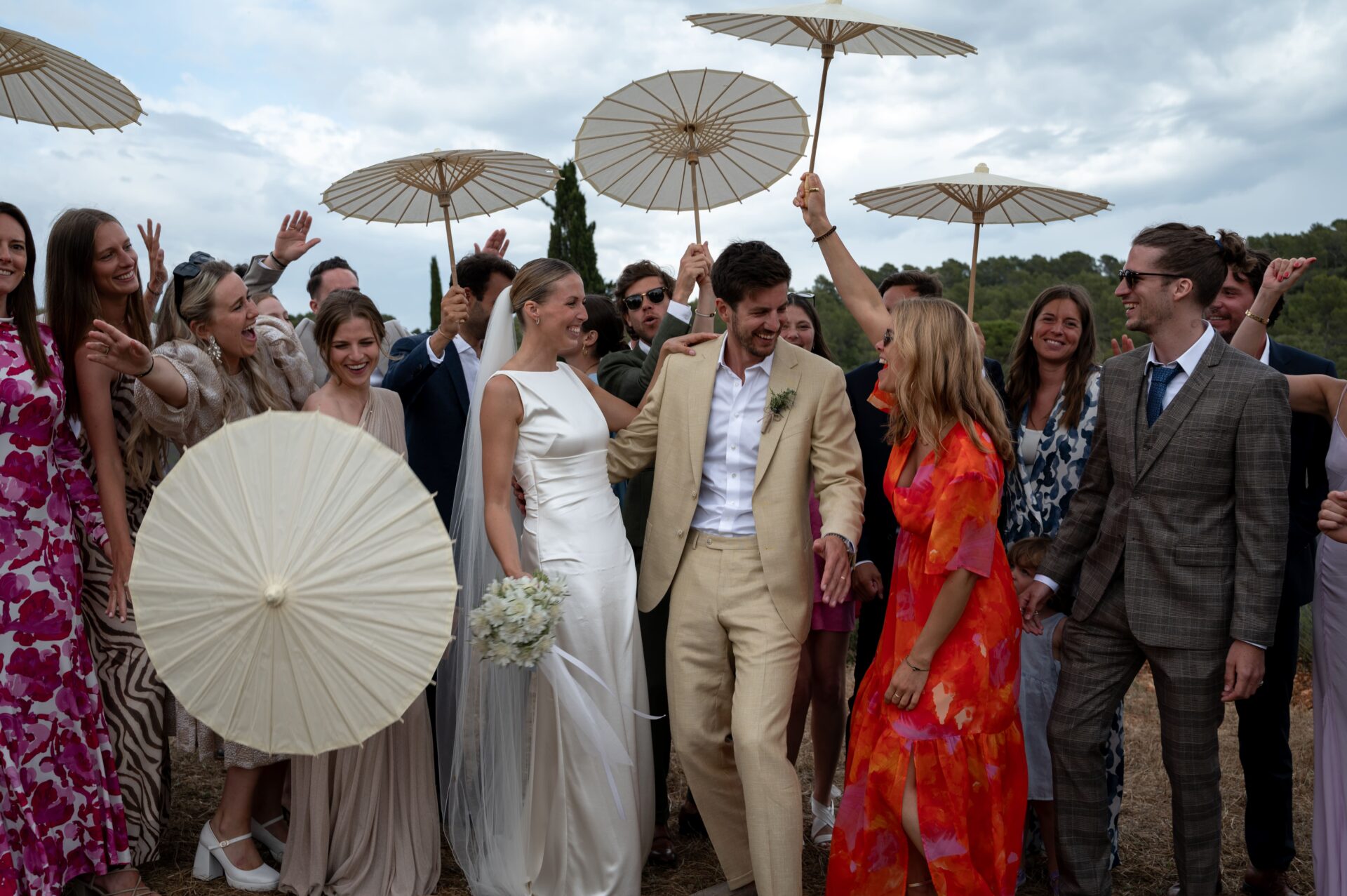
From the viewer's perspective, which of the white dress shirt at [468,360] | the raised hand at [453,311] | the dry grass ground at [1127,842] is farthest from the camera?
the white dress shirt at [468,360]

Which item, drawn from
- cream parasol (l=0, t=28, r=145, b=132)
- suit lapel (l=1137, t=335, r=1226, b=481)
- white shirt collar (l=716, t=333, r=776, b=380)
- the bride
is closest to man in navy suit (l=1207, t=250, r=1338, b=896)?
suit lapel (l=1137, t=335, r=1226, b=481)

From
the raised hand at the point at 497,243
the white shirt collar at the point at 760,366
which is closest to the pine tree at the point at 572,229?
the raised hand at the point at 497,243

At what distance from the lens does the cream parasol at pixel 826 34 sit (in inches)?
194

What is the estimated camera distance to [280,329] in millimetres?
5395

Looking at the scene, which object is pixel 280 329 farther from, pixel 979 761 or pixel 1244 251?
pixel 1244 251

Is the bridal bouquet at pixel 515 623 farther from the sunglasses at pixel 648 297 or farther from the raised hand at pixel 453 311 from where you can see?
the sunglasses at pixel 648 297

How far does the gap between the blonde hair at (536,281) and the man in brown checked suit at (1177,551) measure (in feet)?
7.70

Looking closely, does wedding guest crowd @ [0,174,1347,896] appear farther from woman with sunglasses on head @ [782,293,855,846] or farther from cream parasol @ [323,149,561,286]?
cream parasol @ [323,149,561,286]

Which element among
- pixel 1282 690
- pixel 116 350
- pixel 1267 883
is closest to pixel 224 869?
pixel 116 350

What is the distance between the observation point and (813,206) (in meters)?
4.95

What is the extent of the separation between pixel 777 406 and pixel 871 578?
1159mm

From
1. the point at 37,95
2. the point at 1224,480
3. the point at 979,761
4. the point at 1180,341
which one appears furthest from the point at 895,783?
the point at 37,95

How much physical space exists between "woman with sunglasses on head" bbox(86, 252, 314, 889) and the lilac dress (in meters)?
4.50

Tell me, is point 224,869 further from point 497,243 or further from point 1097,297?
point 1097,297
